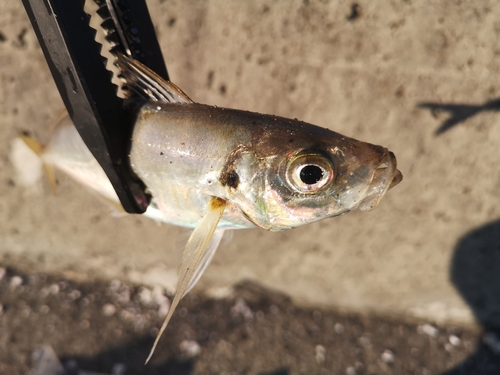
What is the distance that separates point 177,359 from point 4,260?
1352 millimetres

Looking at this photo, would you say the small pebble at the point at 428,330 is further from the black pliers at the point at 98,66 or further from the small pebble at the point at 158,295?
the black pliers at the point at 98,66

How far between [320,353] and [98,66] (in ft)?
6.67

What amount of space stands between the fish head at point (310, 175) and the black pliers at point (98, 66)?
0.29 metres

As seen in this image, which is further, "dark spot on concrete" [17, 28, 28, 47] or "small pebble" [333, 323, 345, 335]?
"small pebble" [333, 323, 345, 335]

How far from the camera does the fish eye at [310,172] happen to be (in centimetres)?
69

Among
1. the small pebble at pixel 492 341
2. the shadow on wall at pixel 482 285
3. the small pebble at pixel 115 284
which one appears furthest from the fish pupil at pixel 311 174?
Result: the small pebble at pixel 492 341

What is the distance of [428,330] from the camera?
2.16 m

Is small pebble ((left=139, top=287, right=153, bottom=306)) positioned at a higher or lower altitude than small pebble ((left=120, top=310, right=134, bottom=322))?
higher

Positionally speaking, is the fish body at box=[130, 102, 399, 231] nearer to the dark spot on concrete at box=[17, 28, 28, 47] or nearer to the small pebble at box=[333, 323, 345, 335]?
the dark spot on concrete at box=[17, 28, 28, 47]

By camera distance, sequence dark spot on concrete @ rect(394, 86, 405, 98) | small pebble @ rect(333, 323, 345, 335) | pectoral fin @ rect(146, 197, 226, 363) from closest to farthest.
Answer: pectoral fin @ rect(146, 197, 226, 363), dark spot on concrete @ rect(394, 86, 405, 98), small pebble @ rect(333, 323, 345, 335)

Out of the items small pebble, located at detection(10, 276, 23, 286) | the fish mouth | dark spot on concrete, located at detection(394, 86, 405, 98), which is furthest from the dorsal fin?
small pebble, located at detection(10, 276, 23, 286)

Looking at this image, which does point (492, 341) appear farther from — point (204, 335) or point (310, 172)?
point (310, 172)

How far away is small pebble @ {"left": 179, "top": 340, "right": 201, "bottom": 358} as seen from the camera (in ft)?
6.50

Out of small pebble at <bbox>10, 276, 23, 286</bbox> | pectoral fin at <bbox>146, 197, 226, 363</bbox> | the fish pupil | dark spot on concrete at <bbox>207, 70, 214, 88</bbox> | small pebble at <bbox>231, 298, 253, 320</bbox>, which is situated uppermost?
dark spot on concrete at <bbox>207, 70, 214, 88</bbox>
